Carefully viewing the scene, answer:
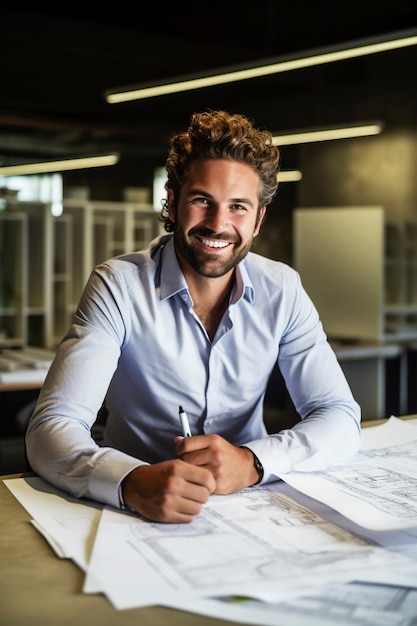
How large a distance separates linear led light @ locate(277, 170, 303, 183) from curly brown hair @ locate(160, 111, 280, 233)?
6534 mm

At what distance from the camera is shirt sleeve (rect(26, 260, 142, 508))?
58.8 inches

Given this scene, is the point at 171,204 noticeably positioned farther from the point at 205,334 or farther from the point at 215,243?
the point at 205,334

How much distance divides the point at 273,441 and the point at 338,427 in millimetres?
216

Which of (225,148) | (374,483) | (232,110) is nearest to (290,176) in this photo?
(232,110)

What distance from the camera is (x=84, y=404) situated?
1749 mm

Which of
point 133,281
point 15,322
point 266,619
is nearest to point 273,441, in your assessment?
point 133,281

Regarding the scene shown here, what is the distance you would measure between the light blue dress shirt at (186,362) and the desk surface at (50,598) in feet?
1.76

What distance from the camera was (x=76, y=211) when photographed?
319 inches

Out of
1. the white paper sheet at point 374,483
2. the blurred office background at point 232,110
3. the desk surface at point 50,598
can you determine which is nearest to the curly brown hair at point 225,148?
the white paper sheet at point 374,483

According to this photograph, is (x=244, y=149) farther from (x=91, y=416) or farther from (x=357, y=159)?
(x=357, y=159)

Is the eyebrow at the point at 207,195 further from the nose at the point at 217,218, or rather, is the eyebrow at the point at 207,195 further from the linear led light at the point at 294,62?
the linear led light at the point at 294,62

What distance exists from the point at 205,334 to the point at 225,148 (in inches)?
18.3

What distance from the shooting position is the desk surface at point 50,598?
3.26 ft

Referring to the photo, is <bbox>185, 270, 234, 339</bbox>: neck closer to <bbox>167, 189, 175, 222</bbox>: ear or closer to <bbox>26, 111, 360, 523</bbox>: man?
<bbox>26, 111, 360, 523</bbox>: man
